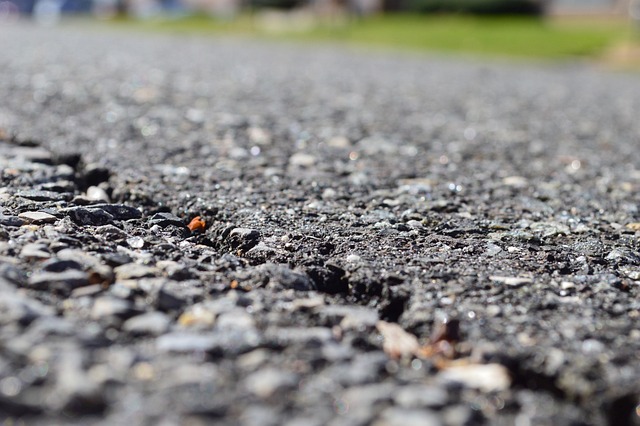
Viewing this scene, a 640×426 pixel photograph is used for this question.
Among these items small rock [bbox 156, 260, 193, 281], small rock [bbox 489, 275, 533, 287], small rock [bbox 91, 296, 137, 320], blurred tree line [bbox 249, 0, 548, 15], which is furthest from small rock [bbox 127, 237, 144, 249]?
blurred tree line [bbox 249, 0, 548, 15]

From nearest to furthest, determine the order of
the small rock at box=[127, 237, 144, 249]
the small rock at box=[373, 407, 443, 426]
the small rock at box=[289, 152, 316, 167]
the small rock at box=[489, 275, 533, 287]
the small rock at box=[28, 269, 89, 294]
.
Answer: the small rock at box=[373, 407, 443, 426], the small rock at box=[28, 269, 89, 294], the small rock at box=[489, 275, 533, 287], the small rock at box=[127, 237, 144, 249], the small rock at box=[289, 152, 316, 167]

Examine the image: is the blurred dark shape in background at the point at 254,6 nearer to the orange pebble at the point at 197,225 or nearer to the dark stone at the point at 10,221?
the orange pebble at the point at 197,225

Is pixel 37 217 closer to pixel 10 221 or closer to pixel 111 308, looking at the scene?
pixel 10 221

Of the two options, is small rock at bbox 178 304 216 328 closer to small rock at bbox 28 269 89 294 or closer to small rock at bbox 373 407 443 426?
small rock at bbox 28 269 89 294

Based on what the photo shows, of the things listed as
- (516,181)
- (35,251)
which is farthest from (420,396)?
(516,181)

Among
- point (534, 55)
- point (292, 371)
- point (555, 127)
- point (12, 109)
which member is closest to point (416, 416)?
point (292, 371)

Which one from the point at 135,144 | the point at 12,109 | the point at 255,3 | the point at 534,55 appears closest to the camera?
the point at 135,144

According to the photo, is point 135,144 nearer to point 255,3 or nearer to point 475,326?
point 475,326
